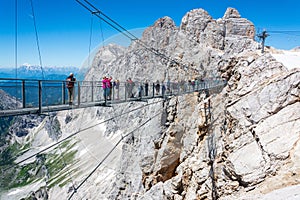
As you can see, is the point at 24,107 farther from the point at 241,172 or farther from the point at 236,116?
the point at 236,116

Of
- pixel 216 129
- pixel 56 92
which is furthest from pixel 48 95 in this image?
pixel 216 129

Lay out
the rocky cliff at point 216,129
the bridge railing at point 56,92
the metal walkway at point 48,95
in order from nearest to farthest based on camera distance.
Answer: the metal walkway at point 48,95 < the bridge railing at point 56,92 < the rocky cliff at point 216,129

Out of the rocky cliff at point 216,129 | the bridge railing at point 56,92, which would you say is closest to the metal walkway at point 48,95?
the bridge railing at point 56,92

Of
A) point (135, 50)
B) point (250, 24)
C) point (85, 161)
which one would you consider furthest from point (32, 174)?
point (250, 24)

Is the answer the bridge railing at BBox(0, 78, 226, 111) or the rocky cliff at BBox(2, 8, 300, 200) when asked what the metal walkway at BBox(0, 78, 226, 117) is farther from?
the rocky cliff at BBox(2, 8, 300, 200)

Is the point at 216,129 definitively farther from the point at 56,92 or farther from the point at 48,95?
the point at 48,95

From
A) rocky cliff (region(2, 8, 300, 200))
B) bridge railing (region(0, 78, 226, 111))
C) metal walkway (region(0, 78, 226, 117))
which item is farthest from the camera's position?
rocky cliff (region(2, 8, 300, 200))

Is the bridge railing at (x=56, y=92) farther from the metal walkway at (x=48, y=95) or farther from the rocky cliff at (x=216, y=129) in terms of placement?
the rocky cliff at (x=216, y=129)

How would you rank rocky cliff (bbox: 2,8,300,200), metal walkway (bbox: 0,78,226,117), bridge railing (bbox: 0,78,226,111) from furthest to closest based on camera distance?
rocky cliff (bbox: 2,8,300,200), bridge railing (bbox: 0,78,226,111), metal walkway (bbox: 0,78,226,117)

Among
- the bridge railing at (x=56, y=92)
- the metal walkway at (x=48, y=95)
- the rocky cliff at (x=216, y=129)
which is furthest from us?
the rocky cliff at (x=216, y=129)

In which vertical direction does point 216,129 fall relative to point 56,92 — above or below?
below

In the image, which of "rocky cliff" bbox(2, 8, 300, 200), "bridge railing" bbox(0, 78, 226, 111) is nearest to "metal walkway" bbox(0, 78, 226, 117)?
"bridge railing" bbox(0, 78, 226, 111)

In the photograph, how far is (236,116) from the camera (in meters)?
13.1

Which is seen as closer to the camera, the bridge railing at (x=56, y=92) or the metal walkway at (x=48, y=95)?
the metal walkway at (x=48, y=95)
